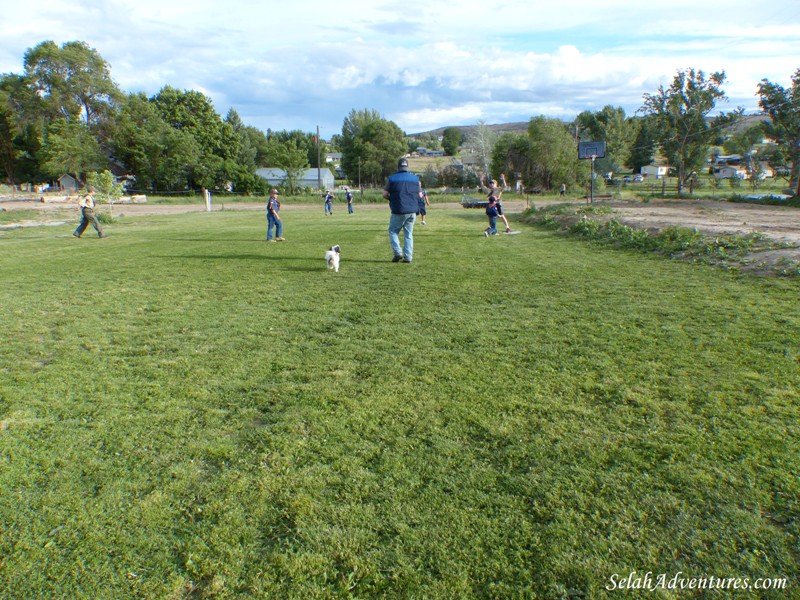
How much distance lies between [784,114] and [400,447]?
42867 mm

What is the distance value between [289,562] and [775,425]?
345cm

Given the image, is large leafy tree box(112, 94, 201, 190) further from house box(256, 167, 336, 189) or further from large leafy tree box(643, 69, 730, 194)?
large leafy tree box(643, 69, 730, 194)

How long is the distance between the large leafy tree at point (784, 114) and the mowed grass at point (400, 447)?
35915 millimetres

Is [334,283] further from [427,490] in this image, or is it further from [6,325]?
[427,490]

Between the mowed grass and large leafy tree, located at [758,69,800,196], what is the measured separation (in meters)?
35.9

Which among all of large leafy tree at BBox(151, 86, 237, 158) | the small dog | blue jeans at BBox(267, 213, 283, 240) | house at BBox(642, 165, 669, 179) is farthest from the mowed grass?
house at BBox(642, 165, 669, 179)

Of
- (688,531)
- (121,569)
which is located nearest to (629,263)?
(688,531)

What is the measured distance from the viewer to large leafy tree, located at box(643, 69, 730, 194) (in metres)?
41.2

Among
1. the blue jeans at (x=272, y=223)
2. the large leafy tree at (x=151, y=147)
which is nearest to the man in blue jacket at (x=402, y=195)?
the blue jeans at (x=272, y=223)

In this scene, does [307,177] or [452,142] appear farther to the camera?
[452,142]

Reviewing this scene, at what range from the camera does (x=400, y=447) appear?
144 inches

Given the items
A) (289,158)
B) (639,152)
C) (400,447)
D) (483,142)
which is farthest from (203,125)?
(400,447)

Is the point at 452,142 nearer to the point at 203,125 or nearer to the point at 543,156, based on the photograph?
the point at 203,125

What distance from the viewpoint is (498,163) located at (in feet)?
218
